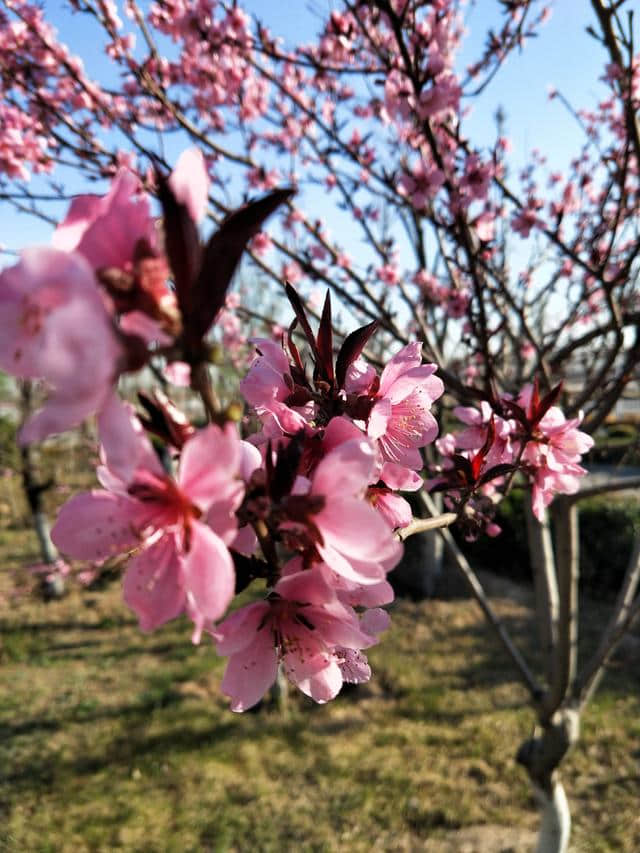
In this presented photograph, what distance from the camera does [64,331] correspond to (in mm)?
427

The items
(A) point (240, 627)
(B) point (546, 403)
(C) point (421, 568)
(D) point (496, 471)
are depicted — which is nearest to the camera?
(A) point (240, 627)

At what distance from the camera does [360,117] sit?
20.8ft

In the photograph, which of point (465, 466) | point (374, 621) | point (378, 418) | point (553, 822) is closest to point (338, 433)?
point (378, 418)

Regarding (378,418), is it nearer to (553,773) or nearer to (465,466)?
(465,466)

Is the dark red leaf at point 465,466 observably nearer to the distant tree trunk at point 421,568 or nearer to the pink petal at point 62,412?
the pink petal at point 62,412

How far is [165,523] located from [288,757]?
5217mm

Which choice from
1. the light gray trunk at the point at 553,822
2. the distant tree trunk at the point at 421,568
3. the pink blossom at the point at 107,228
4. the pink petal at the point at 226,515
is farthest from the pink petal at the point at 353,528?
the distant tree trunk at the point at 421,568

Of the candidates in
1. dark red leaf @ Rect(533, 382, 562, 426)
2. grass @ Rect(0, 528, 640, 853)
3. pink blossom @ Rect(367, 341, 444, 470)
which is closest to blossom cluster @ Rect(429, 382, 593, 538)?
dark red leaf @ Rect(533, 382, 562, 426)

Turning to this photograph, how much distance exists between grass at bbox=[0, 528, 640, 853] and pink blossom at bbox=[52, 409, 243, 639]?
4.46 m

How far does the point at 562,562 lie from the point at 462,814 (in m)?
2.55

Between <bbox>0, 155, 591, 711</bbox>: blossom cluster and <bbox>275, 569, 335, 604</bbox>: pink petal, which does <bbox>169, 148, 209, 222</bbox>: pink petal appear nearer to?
<bbox>0, 155, 591, 711</bbox>: blossom cluster

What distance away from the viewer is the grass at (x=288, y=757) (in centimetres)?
415

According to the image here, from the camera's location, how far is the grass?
4148mm

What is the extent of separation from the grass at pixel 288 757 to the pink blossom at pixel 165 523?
4457 millimetres
